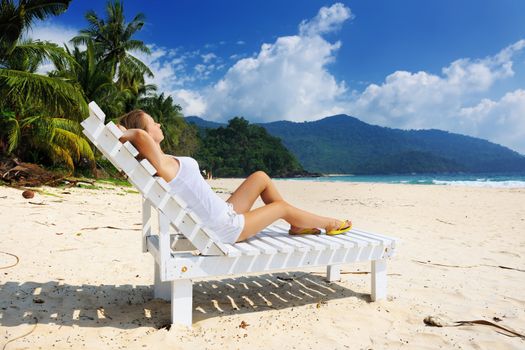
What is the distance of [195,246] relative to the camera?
2.65 metres

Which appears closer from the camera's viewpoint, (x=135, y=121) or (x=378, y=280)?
(x=135, y=121)

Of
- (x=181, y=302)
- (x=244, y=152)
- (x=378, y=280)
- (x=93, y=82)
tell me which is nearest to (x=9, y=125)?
(x=93, y=82)

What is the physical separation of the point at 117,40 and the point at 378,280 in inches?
1172

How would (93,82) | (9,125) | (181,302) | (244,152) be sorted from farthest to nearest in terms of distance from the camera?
(244,152), (93,82), (9,125), (181,302)

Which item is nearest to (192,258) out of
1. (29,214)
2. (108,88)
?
(29,214)

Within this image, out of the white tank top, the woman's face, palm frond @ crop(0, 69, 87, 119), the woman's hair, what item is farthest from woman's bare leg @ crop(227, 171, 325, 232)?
palm frond @ crop(0, 69, 87, 119)

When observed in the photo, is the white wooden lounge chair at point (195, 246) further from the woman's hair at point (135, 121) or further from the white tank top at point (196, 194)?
the woman's hair at point (135, 121)

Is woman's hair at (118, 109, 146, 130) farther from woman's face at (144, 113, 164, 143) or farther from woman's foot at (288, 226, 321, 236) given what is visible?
woman's foot at (288, 226, 321, 236)

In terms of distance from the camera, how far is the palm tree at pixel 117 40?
92.1ft

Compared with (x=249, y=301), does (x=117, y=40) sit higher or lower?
higher

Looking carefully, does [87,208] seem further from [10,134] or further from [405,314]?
[10,134]

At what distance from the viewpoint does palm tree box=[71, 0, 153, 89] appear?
2808 cm

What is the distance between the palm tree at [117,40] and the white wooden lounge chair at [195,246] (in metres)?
27.4

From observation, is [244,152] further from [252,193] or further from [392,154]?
[252,193]
